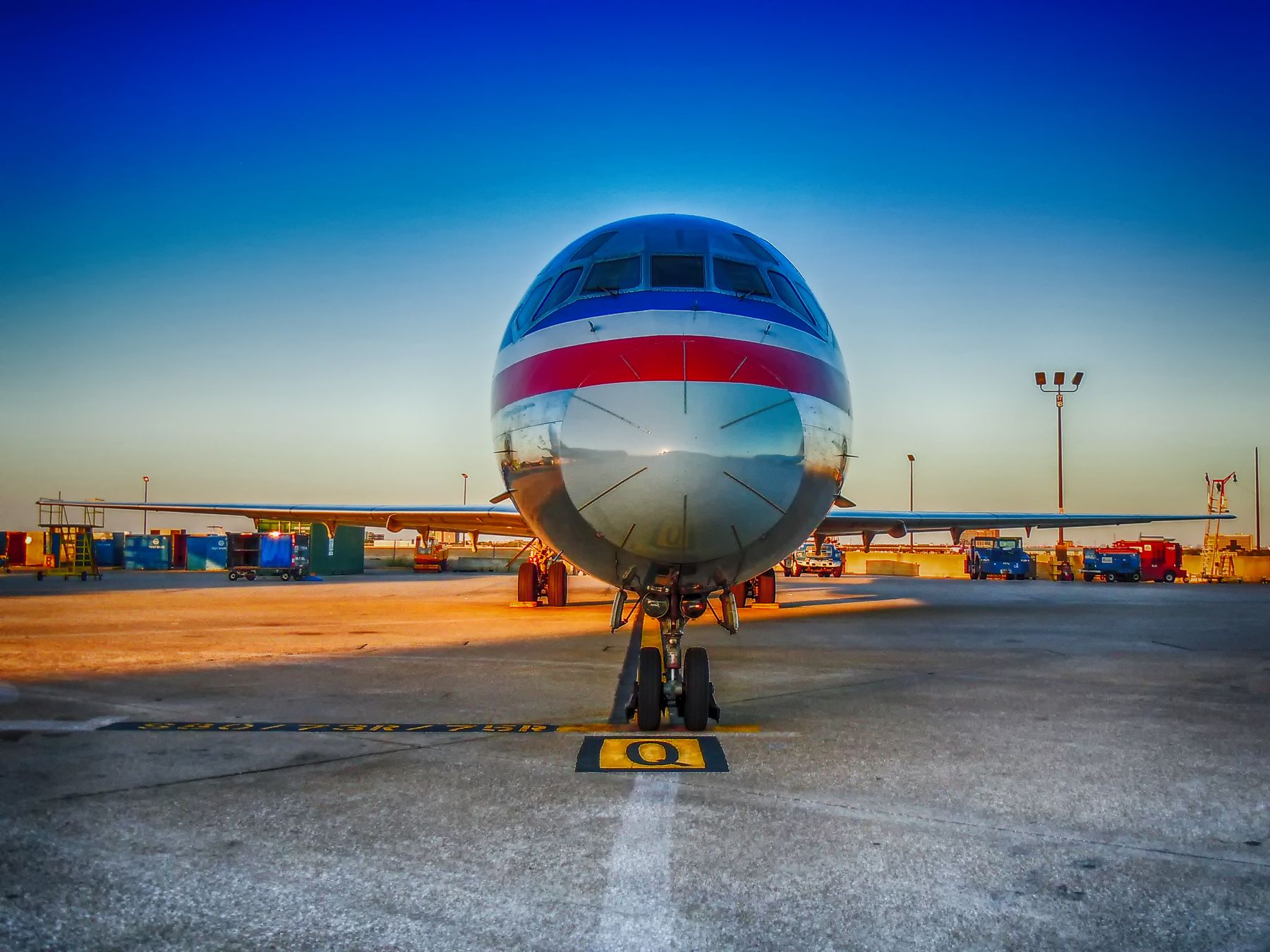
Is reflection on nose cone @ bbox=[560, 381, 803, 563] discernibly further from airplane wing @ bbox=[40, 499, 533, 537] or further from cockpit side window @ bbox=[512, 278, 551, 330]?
airplane wing @ bbox=[40, 499, 533, 537]

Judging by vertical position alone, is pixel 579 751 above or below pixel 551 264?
below

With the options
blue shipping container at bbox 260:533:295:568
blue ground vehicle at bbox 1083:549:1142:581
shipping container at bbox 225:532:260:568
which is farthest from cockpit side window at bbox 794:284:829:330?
blue ground vehicle at bbox 1083:549:1142:581

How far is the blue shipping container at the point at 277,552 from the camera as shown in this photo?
108ft

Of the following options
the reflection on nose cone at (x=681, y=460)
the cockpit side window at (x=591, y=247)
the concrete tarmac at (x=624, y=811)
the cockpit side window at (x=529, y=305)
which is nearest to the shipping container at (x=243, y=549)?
the concrete tarmac at (x=624, y=811)

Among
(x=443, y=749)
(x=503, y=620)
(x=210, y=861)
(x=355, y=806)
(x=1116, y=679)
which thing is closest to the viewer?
(x=210, y=861)

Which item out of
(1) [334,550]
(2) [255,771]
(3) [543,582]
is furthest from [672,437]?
(1) [334,550]

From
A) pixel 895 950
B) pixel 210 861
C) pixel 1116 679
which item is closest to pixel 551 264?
pixel 210 861

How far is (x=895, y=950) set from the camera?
2656 millimetres

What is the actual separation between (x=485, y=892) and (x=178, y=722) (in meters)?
4.19

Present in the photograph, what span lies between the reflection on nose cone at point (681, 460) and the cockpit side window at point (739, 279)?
0.95 m

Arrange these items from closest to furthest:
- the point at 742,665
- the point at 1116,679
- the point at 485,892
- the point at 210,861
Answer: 1. the point at 485,892
2. the point at 210,861
3. the point at 1116,679
4. the point at 742,665

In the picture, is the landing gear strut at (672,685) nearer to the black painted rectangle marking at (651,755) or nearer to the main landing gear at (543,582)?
the black painted rectangle marking at (651,755)

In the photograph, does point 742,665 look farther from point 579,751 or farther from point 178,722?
point 178,722

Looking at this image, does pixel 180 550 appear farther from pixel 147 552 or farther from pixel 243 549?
pixel 243 549
